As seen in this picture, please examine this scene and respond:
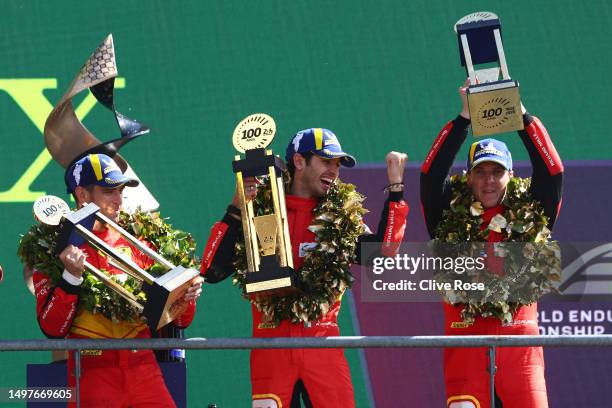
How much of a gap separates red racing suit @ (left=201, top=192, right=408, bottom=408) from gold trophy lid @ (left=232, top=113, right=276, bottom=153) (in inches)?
12.7

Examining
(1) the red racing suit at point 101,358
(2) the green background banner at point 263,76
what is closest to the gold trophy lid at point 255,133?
(1) the red racing suit at point 101,358

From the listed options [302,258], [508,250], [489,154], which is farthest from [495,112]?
[302,258]

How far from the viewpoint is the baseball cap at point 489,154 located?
15.6 ft

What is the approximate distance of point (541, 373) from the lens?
15.0 feet

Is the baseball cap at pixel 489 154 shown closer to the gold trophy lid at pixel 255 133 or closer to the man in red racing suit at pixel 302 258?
the man in red racing suit at pixel 302 258

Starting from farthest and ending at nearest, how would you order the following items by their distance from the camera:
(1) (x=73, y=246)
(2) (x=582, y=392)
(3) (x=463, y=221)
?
(2) (x=582, y=392)
(3) (x=463, y=221)
(1) (x=73, y=246)

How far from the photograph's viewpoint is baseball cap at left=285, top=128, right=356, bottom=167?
477 centimetres

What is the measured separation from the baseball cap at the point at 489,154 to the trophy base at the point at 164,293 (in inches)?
46.9

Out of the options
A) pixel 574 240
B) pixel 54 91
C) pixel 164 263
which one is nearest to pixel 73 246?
pixel 164 263

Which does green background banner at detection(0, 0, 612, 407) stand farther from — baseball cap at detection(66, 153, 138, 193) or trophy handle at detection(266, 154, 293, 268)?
trophy handle at detection(266, 154, 293, 268)

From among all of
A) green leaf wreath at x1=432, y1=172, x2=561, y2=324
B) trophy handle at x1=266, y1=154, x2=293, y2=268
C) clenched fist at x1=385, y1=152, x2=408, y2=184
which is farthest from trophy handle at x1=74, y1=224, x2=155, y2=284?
green leaf wreath at x1=432, y1=172, x2=561, y2=324

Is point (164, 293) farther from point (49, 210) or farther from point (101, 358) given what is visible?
point (49, 210)

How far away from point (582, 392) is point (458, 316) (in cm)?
125

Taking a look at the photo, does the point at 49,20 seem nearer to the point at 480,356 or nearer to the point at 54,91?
the point at 54,91
